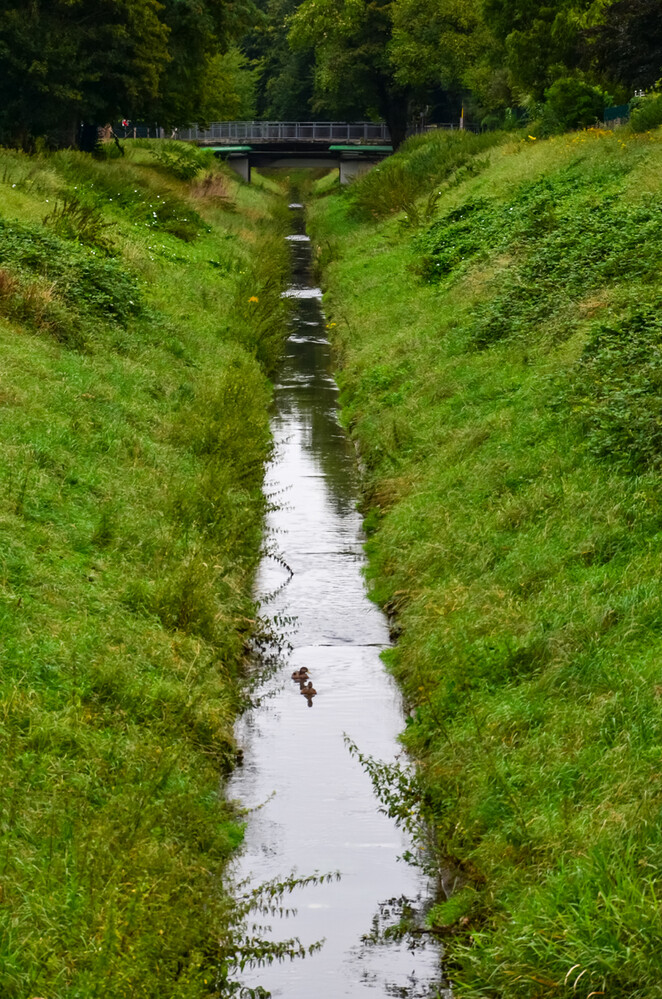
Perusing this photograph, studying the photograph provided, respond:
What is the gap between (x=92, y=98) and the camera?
31.8 m

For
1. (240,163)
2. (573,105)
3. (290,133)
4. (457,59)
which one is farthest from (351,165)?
(573,105)

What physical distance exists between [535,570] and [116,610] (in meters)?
3.17

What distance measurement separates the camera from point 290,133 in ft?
219

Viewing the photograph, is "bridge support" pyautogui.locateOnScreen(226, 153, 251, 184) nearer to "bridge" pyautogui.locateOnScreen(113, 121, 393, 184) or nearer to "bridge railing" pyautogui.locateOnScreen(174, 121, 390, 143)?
"bridge" pyautogui.locateOnScreen(113, 121, 393, 184)

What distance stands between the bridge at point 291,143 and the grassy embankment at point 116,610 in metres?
43.9

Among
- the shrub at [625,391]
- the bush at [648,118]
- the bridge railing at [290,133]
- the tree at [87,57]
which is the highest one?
the tree at [87,57]

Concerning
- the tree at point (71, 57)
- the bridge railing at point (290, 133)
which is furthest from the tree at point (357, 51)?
the tree at point (71, 57)

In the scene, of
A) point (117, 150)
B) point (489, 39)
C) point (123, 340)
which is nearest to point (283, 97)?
point (489, 39)

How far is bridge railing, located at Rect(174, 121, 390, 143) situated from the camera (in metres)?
64.6

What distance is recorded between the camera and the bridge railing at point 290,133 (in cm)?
6456

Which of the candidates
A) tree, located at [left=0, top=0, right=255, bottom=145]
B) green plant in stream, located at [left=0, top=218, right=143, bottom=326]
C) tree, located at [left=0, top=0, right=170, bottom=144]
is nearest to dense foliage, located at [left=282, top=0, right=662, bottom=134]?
tree, located at [left=0, top=0, right=255, bottom=145]

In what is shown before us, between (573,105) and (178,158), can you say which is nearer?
(573,105)

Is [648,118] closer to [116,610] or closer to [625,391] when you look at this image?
[625,391]

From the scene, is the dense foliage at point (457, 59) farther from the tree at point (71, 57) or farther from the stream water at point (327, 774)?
the stream water at point (327, 774)
